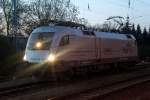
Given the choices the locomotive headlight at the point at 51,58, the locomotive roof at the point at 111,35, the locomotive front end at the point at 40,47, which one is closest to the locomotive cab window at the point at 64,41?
the locomotive front end at the point at 40,47

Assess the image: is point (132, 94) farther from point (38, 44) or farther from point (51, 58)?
point (38, 44)

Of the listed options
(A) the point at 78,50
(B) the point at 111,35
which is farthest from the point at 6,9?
(A) the point at 78,50

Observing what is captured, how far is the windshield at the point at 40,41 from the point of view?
2231 cm

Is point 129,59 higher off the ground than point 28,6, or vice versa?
point 28,6

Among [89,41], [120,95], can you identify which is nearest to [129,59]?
[89,41]

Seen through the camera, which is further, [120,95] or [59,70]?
[59,70]

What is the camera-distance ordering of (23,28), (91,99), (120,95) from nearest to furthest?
(91,99) < (120,95) < (23,28)

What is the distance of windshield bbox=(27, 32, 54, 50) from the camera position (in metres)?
22.3

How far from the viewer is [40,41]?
74.8 feet

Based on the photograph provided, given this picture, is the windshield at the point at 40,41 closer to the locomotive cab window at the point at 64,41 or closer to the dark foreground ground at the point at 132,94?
the locomotive cab window at the point at 64,41

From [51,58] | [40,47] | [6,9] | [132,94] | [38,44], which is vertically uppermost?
[6,9]

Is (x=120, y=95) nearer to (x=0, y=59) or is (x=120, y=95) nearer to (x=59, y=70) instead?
(x=59, y=70)

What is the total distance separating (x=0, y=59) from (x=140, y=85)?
15.6m

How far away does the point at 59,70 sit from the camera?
71.9ft
